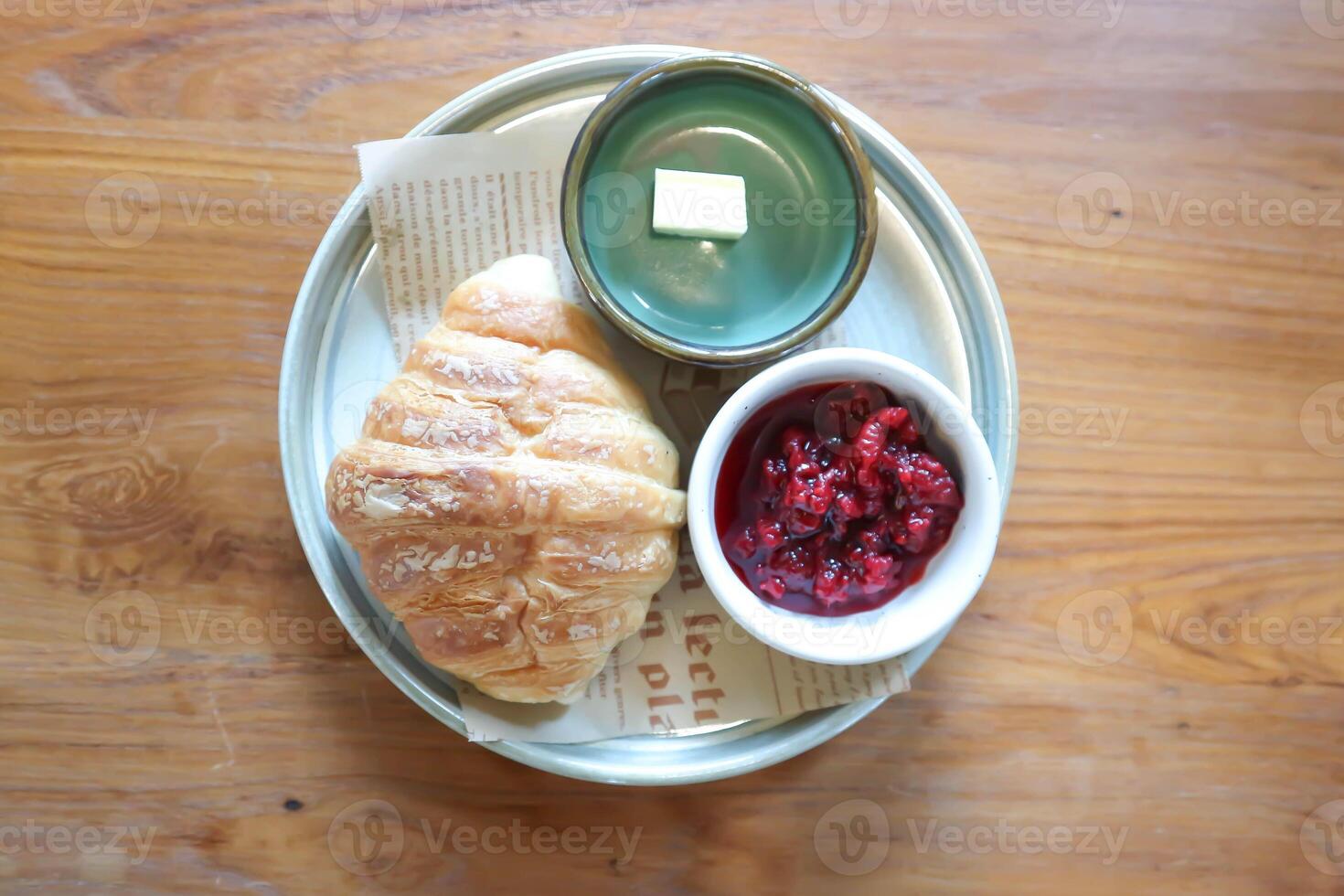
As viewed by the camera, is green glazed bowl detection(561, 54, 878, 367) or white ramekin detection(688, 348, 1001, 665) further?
green glazed bowl detection(561, 54, 878, 367)

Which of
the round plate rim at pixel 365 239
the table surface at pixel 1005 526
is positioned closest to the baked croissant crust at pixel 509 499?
the round plate rim at pixel 365 239

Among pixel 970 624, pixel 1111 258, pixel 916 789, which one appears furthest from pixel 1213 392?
pixel 916 789

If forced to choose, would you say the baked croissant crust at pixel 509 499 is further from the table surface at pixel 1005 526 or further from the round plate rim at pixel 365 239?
the table surface at pixel 1005 526

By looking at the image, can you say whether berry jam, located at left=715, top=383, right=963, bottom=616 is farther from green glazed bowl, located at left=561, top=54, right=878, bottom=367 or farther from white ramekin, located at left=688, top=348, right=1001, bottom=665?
green glazed bowl, located at left=561, top=54, right=878, bottom=367

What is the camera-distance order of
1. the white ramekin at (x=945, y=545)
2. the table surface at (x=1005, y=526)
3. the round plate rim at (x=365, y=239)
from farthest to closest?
the table surface at (x=1005, y=526) < the round plate rim at (x=365, y=239) < the white ramekin at (x=945, y=545)

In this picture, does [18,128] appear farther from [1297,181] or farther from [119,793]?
[1297,181]

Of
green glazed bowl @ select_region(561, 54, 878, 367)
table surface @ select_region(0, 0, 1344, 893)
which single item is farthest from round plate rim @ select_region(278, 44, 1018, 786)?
table surface @ select_region(0, 0, 1344, 893)
